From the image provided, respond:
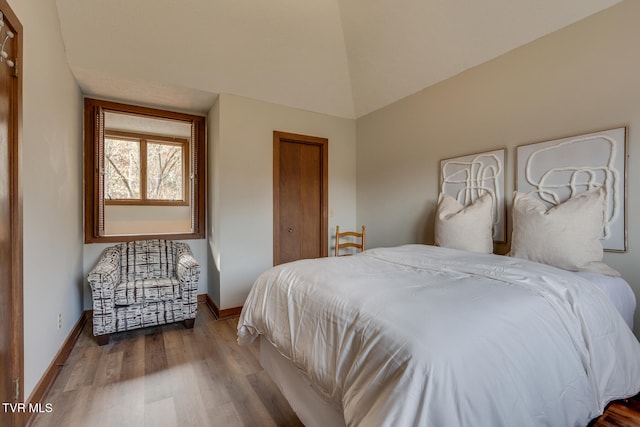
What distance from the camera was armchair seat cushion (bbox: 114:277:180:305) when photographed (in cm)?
253

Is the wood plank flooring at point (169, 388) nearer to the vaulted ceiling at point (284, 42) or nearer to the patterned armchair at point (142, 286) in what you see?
the patterned armchair at point (142, 286)

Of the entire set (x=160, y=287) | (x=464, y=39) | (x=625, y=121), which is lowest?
(x=160, y=287)

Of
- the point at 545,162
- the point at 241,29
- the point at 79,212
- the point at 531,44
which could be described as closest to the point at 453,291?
the point at 545,162

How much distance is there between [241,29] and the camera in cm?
273

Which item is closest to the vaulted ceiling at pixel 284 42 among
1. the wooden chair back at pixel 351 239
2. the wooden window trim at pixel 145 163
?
the wooden window trim at pixel 145 163

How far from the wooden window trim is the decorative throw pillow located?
11.9 ft

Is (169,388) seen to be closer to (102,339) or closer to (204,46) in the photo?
(102,339)

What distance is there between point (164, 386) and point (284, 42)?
3206mm

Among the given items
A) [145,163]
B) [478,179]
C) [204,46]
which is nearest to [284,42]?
[204,46]

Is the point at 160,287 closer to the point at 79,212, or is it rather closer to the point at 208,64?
the point at 79,212

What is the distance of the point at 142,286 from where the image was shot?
106 inches

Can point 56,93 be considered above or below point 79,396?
above

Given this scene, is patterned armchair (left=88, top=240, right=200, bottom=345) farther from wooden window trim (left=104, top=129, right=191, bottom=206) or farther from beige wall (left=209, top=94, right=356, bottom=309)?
wooden window trim (left=104, top=129, right=191, bottom=206)

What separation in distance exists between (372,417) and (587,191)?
6.77ft
